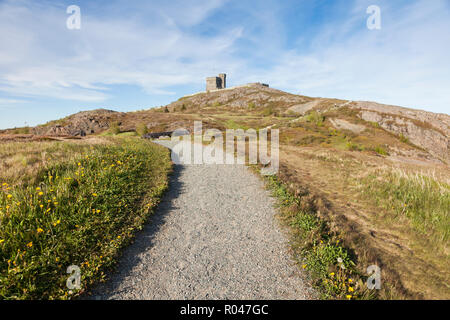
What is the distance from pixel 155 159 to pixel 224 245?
986 cm

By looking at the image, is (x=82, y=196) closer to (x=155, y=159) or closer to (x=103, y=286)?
(x=103, y=286)

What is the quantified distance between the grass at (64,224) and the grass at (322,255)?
4.56m

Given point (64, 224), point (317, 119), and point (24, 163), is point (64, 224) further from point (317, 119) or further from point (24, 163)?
point (317, 119)

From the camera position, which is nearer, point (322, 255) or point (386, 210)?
point (322, 255)

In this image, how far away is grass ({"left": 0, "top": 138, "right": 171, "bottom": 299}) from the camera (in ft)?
12.5

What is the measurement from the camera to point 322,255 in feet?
16.0

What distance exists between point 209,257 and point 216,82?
13591 centimetres

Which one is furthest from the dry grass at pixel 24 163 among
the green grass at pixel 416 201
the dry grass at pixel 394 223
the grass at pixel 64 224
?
the green grass at pixel 416 201

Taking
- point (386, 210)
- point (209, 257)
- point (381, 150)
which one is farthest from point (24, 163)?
point (381, 150)

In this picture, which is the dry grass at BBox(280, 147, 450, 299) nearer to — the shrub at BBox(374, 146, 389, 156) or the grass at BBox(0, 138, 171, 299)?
the grass at BBox(0, 138, 171, 299)

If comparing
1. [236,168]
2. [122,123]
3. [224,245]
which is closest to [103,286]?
[224,245]

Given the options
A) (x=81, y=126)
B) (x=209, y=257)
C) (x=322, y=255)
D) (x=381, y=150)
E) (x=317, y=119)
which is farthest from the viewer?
(x=81, y=126)

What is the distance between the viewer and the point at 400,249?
560cm

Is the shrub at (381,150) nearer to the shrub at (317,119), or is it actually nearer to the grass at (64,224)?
the shrub at (317,119)
